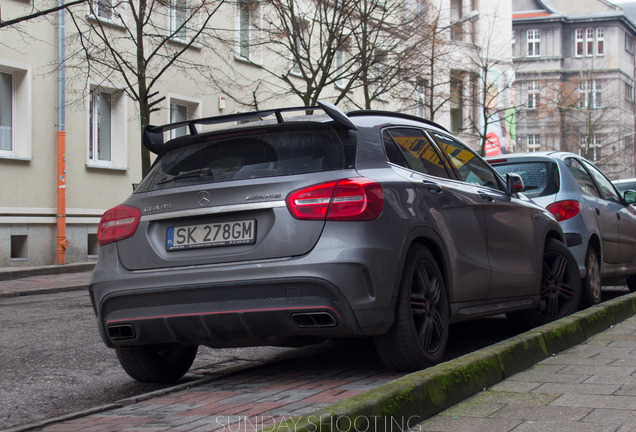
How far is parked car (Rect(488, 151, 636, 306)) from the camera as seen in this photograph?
29.1 ft

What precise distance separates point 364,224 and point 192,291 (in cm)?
100

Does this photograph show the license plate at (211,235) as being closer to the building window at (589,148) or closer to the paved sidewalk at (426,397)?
the paved sidewalk at (426,397)

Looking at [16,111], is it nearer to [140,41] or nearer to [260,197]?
[140,41]

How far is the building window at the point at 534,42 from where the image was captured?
85.8 metres

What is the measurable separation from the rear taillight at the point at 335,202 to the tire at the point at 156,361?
141 cm

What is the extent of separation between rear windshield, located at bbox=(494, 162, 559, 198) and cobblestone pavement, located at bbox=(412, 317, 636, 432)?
11.6 ft

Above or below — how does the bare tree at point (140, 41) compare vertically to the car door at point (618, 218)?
above

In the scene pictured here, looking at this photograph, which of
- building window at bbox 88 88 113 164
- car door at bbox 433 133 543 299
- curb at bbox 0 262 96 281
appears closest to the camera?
car door at bbox 433 133 543 299

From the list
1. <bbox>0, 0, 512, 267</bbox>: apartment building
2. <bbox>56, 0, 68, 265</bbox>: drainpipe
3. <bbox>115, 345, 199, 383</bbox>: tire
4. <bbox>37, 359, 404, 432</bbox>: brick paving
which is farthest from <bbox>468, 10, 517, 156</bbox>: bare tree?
<bbox>37, 359, 404, 432</bbox>: brick paving

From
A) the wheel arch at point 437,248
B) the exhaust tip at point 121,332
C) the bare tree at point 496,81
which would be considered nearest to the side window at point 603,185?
the wheel arch at point 437,248

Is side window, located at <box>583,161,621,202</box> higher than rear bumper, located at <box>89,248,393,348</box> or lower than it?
higher

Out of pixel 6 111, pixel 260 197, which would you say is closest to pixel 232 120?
pixel 260 197

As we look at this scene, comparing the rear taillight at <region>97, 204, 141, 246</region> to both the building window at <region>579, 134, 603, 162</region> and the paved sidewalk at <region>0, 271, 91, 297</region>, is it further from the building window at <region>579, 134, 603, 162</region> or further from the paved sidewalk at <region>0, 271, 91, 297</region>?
the building window at <region>579, 134, 603, 162</region>

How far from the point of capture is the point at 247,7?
58.7ft
